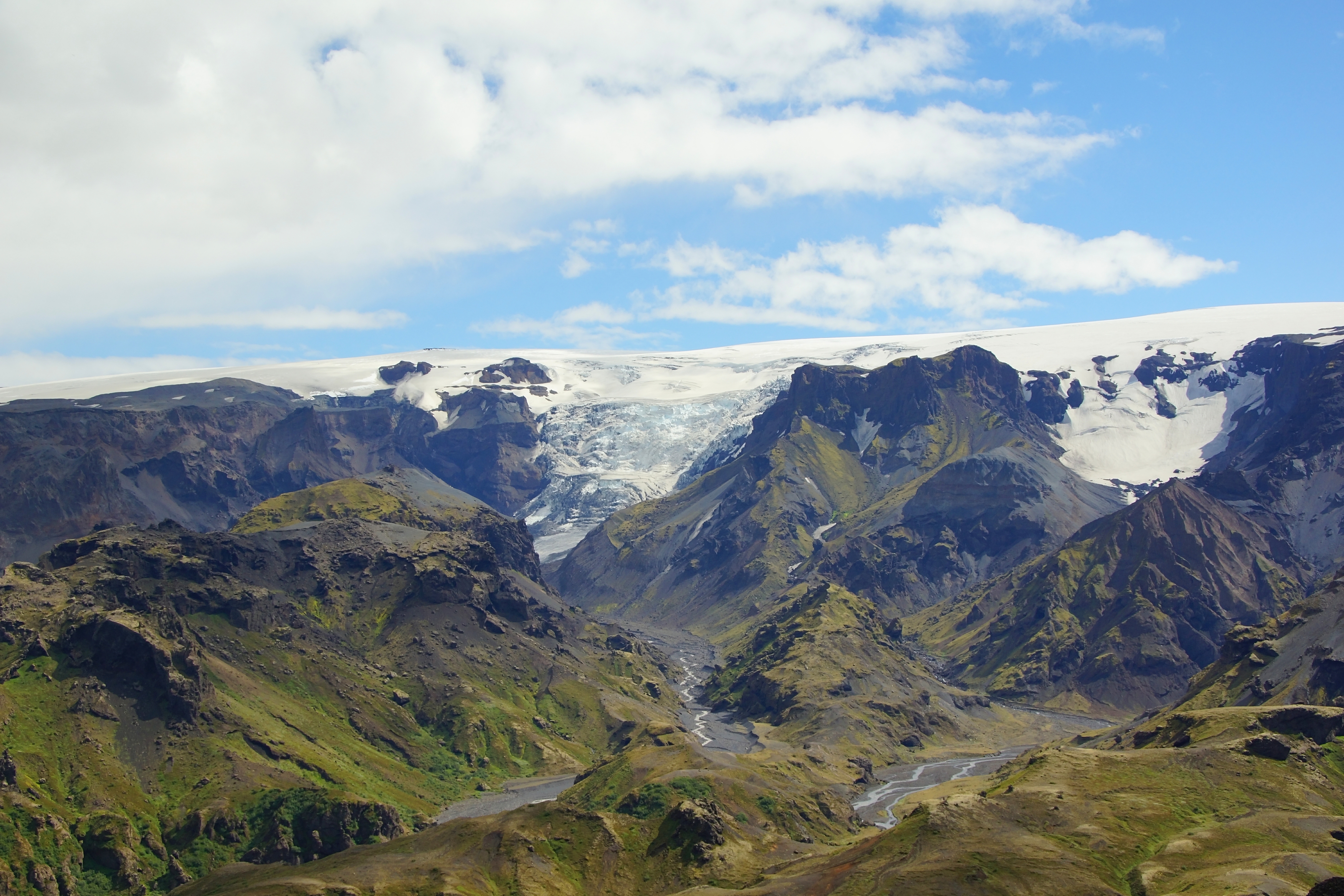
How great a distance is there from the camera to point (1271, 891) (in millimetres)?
195000
